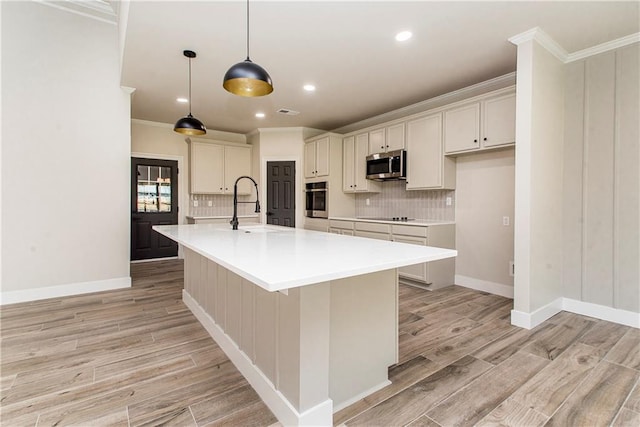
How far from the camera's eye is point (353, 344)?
1751 mm

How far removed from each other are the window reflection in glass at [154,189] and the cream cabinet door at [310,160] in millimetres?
2645

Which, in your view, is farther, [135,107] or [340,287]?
[135,107]

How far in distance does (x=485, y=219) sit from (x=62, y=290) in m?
5.16

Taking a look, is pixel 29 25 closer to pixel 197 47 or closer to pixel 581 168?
pixel 197 47

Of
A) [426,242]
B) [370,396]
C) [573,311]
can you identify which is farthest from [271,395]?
[573,311]

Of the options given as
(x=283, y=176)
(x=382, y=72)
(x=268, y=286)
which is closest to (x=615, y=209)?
(x=382, y=72)

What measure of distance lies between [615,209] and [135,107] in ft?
20.5

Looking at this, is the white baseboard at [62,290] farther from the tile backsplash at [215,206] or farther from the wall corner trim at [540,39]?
the wall corner trim at [540,39]

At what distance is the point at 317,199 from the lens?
5812 millimetres

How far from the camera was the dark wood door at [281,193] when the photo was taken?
20.1ft

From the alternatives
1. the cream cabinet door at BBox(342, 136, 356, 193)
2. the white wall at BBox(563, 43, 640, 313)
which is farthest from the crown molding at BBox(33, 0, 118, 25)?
the white wall at BBox(563, 43, 640, 313)

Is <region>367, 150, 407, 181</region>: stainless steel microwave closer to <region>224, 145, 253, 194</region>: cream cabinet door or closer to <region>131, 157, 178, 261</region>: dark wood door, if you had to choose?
<region>224, 145, 253, 194</region>: cream cabinet door

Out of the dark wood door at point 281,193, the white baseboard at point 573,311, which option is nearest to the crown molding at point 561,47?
the white baseboard at point 573,311

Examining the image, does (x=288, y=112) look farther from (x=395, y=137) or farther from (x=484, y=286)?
(x=484, y=286)
